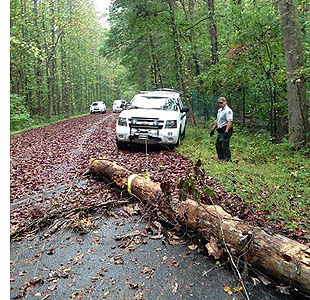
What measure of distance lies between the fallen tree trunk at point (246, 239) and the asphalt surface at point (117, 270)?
233mm

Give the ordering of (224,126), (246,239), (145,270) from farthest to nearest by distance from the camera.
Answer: (224,126), (145,270), (246,239)

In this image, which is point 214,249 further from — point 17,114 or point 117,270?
point 17,114

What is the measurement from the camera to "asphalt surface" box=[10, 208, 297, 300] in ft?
10.9

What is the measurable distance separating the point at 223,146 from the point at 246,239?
542 cm

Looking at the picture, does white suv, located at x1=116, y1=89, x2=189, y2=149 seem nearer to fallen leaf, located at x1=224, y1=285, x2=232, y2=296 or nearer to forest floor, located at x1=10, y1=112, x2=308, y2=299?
forest floor, located at x1=10, y1=112, x2=308, y2=299

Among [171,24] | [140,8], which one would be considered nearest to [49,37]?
[140,8]

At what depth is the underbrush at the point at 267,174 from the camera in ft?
17.1

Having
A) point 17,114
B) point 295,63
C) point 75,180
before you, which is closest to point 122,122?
point 75,180

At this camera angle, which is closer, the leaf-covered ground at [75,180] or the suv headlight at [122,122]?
the leaf-covered ground at [75,180]

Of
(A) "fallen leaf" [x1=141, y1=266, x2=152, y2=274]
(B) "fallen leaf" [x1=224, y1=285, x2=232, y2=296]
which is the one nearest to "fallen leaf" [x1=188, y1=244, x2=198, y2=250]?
(A) "fallen leaf" [x1=141, y1=266, x2=152, y2=274]

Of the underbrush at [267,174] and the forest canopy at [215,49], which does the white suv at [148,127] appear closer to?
the underbrush at [267,174]

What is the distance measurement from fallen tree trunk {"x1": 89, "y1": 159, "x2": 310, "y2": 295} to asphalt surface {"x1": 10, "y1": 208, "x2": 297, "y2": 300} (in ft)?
0.77

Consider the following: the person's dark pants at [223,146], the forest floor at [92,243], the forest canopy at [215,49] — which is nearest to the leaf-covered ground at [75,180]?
the forest floor at [92,243]

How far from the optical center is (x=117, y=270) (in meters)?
3.76
